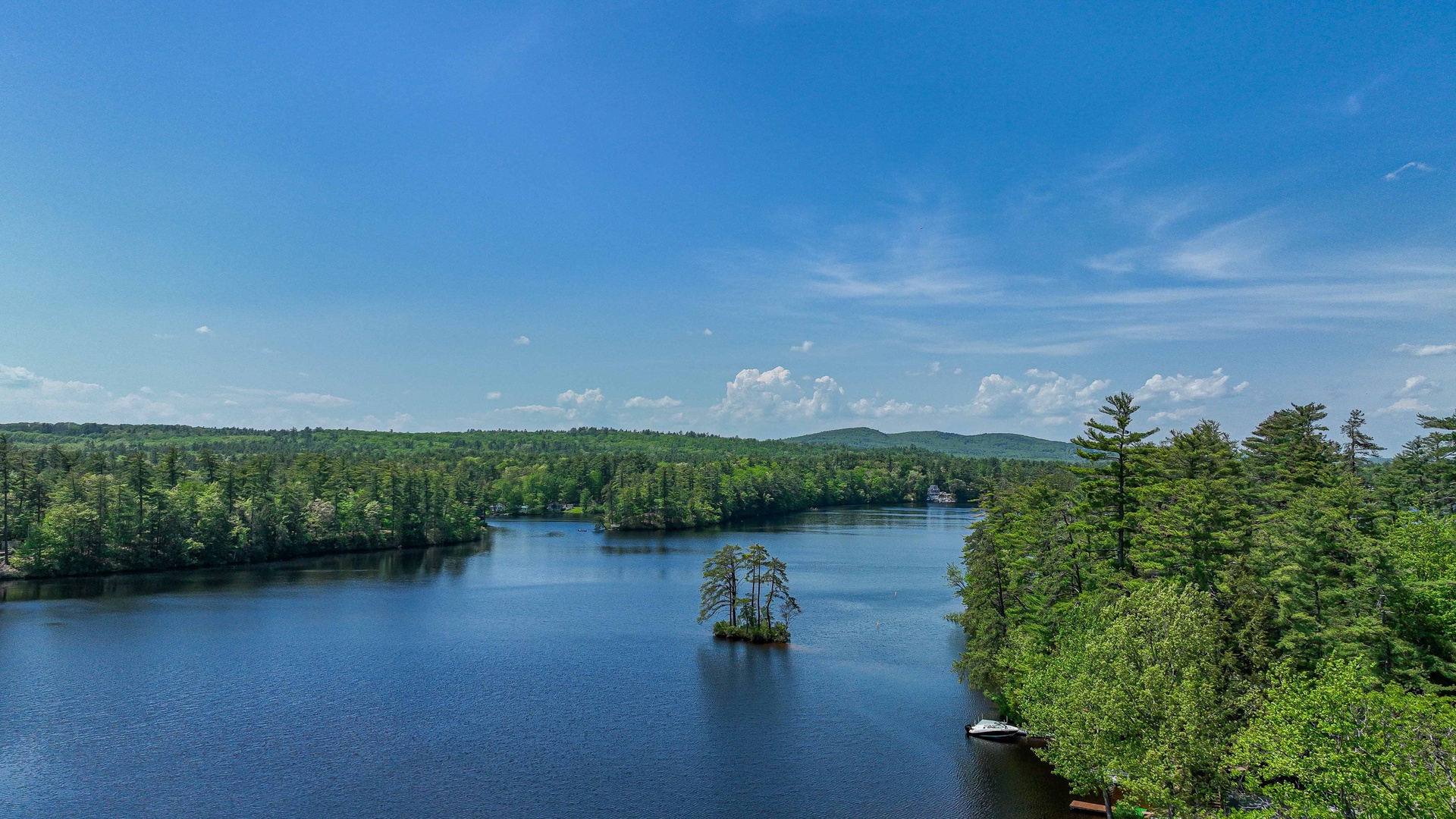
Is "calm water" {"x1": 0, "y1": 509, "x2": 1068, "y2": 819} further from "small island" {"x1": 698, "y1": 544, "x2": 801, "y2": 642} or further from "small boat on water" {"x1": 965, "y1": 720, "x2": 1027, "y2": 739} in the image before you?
"small island" {"x1": 698, "y1": 544, "x2": 801, "y2": 642}

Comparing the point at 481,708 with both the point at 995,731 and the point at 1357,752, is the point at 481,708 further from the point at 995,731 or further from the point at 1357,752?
the point at 1357,752

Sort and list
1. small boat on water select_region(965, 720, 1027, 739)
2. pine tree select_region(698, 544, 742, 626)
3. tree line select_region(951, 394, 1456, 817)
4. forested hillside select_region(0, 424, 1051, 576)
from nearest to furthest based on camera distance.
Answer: tree line select_region(951, 394, 1456, 817)
small boat on water select_region(965, 720, 1027, 739)
pine tree select_region(698, 544, 742, 626)
forested hillside select_region(0, 424, 1051, 576)

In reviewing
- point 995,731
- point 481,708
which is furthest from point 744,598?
point 995,731

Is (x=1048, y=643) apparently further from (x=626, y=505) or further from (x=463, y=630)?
(x=626, y=505)

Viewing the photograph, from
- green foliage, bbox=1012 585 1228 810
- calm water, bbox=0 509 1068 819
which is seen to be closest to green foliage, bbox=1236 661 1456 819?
green foliage, bbox=1012 585 1228 810

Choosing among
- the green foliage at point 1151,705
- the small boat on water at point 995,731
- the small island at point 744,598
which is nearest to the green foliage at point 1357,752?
the green foliage at point 1151,705

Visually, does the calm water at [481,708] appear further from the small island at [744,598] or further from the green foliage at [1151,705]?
the green foliage at [1151,705]
